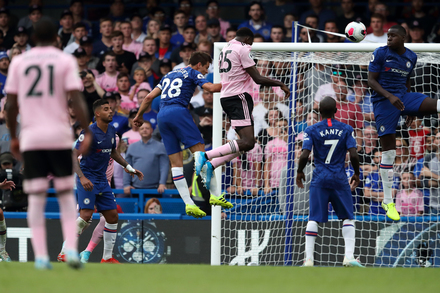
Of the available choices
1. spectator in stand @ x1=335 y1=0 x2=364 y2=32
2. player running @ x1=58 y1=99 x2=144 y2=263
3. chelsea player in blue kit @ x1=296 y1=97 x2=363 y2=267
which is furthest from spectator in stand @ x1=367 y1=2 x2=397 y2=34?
player running @ x1=58 y1=99 x2=144 y2=263

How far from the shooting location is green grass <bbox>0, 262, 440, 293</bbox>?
4816 mm

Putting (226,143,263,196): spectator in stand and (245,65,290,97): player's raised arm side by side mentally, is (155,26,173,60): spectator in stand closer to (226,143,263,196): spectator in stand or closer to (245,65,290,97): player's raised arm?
(226,143,263,196): spectator in stand

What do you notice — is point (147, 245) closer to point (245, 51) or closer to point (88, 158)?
point (88, 158)

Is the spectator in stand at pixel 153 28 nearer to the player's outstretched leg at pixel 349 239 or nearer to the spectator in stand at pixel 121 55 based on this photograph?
the spectator in stand at pixel 121 55

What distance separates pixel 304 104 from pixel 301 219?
6.62ft

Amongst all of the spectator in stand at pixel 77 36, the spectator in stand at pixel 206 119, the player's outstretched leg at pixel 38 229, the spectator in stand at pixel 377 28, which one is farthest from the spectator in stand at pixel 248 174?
the spectator in stand at pixel 77 36

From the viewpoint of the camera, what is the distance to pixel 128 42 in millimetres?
14297

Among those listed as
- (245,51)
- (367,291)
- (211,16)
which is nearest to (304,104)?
(245,51)

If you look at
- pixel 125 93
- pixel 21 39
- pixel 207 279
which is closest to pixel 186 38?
pixel 125 93

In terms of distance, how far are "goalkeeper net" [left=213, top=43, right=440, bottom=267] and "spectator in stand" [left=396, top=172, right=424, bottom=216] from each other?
0.05 feet

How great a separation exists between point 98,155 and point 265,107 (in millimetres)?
3500

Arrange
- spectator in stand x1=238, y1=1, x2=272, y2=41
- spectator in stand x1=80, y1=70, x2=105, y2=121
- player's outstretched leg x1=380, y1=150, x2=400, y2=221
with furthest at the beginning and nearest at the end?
spectator in stand x1=238, y1=1, x2=272, y2=41
spectator in stand x1=80, y1=70, x2=105, y2=121
player's outstretched leg x1=380, y1=150, x2=400, y2=221

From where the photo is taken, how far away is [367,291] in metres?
4.91

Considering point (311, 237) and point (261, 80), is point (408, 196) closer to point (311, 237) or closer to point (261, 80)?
point (311, 237)
